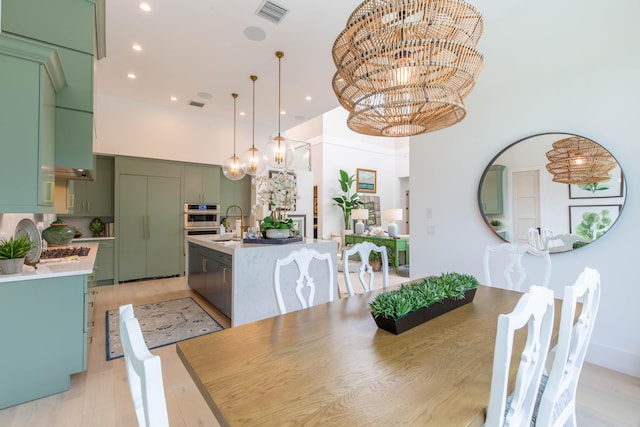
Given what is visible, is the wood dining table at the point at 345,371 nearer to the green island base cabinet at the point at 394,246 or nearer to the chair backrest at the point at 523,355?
the chair backrest at the point at 523,355

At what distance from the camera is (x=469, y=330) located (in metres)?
1.41

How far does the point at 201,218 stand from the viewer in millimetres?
5852

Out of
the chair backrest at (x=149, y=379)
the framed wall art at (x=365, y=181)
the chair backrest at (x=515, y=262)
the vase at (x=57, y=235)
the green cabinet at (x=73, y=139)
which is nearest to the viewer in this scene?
the chair backrest at (x=149, y=379)

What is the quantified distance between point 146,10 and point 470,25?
3114 millimetres

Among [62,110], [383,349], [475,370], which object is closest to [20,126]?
[62,110]

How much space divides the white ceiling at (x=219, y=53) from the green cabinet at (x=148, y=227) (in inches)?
61.5

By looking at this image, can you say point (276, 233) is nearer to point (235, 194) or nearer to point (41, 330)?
point (41, 330)

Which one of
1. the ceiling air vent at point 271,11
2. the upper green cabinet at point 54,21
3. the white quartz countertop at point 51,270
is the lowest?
the white quartz countertop at point 51,270

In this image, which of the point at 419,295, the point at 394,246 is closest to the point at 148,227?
the point at 394,246

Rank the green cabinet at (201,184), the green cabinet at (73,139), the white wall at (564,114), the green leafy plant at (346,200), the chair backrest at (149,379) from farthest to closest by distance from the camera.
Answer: the green leafy plant at (346,200) < the green cabinet at (201,184) < the green cabinet at (73,139) < the white wall at (564,114) < the chair backrest at (149,379)

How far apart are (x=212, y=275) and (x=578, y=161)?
12.8 ft

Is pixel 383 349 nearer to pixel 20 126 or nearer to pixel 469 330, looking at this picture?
pixel 469 330

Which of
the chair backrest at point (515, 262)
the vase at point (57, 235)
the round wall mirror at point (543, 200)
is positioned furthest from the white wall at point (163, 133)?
the chair backrest at point (515, 262)

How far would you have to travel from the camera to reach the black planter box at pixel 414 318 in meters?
1.35
